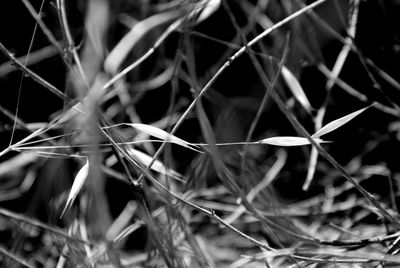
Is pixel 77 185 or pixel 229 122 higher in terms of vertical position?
pixel 77 185

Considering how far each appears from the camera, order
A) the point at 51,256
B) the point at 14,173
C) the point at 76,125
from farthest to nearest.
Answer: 1. the point at 14,173
2. the point at 51,256
3. the point at 76,125

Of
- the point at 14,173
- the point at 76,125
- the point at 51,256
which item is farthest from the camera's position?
the point at 14,173

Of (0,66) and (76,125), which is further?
(0,66)

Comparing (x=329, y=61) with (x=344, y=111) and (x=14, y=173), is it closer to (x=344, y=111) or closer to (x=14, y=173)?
(x=344, y=111)

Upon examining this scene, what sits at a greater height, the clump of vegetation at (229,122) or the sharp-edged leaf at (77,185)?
the sharp-edged leaf at (77,185)

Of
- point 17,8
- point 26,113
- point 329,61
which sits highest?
point 17,8

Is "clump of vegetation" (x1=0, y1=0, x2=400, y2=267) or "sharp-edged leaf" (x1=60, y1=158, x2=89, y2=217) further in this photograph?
"clump of vegetation" (x1=0, y1=0, x2=400, y2=267)

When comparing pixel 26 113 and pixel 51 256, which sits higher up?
pixel 26 113

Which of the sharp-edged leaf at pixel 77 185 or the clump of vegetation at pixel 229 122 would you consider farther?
the clump of vegetation at pixel 229 122

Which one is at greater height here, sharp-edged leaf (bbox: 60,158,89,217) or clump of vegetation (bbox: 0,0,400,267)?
→ sharp-edged leaf (bbox: 60,158,89,217)

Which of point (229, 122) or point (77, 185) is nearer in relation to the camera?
point (77, 185)

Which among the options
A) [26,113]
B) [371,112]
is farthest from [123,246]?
[371,112]
